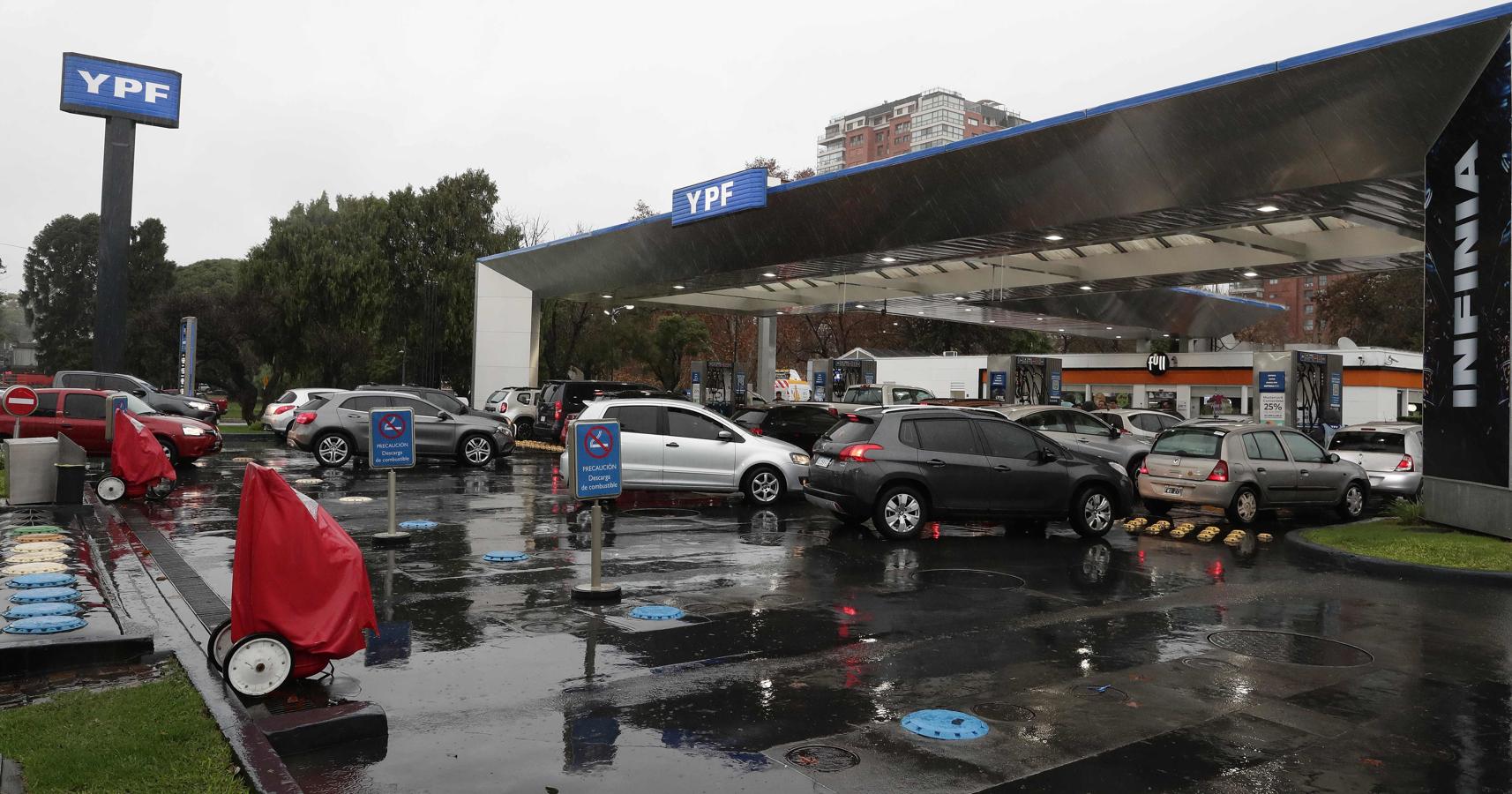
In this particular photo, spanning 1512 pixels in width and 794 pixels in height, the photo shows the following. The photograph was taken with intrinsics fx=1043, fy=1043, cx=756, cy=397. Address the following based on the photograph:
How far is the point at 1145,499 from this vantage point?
623 inches

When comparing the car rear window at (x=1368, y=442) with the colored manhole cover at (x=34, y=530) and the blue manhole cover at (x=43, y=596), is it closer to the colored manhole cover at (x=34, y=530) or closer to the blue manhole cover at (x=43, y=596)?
the blue manhole cover at (x=43, y=596)

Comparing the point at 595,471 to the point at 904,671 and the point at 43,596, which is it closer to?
the point at 904,671

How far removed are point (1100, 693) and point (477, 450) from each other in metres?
18.1

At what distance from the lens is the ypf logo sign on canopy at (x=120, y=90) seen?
26.7m

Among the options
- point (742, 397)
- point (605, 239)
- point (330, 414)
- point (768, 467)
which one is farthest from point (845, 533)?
point (742, 397)

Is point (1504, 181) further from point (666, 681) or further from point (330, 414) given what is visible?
point (330, 414)

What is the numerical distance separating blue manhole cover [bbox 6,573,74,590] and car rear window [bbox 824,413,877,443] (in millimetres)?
8295

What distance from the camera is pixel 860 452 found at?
12.9 m

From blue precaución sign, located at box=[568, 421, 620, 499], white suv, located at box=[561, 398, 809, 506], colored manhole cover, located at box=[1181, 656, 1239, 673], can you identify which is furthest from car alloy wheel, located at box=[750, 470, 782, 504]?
colored manhole cover, located at box=[1181, 656, 1239, 673]

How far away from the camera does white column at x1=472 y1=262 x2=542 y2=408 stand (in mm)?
34969

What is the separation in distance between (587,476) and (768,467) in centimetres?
743

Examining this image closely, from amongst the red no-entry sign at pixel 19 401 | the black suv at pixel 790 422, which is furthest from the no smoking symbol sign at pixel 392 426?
the black suv at pixel 790 422

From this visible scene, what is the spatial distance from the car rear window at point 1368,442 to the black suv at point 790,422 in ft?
30.7

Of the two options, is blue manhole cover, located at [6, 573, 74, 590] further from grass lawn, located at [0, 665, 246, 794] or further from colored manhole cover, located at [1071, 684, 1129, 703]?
colored manhole cover, located at [1071, 684, 1129, 703]
